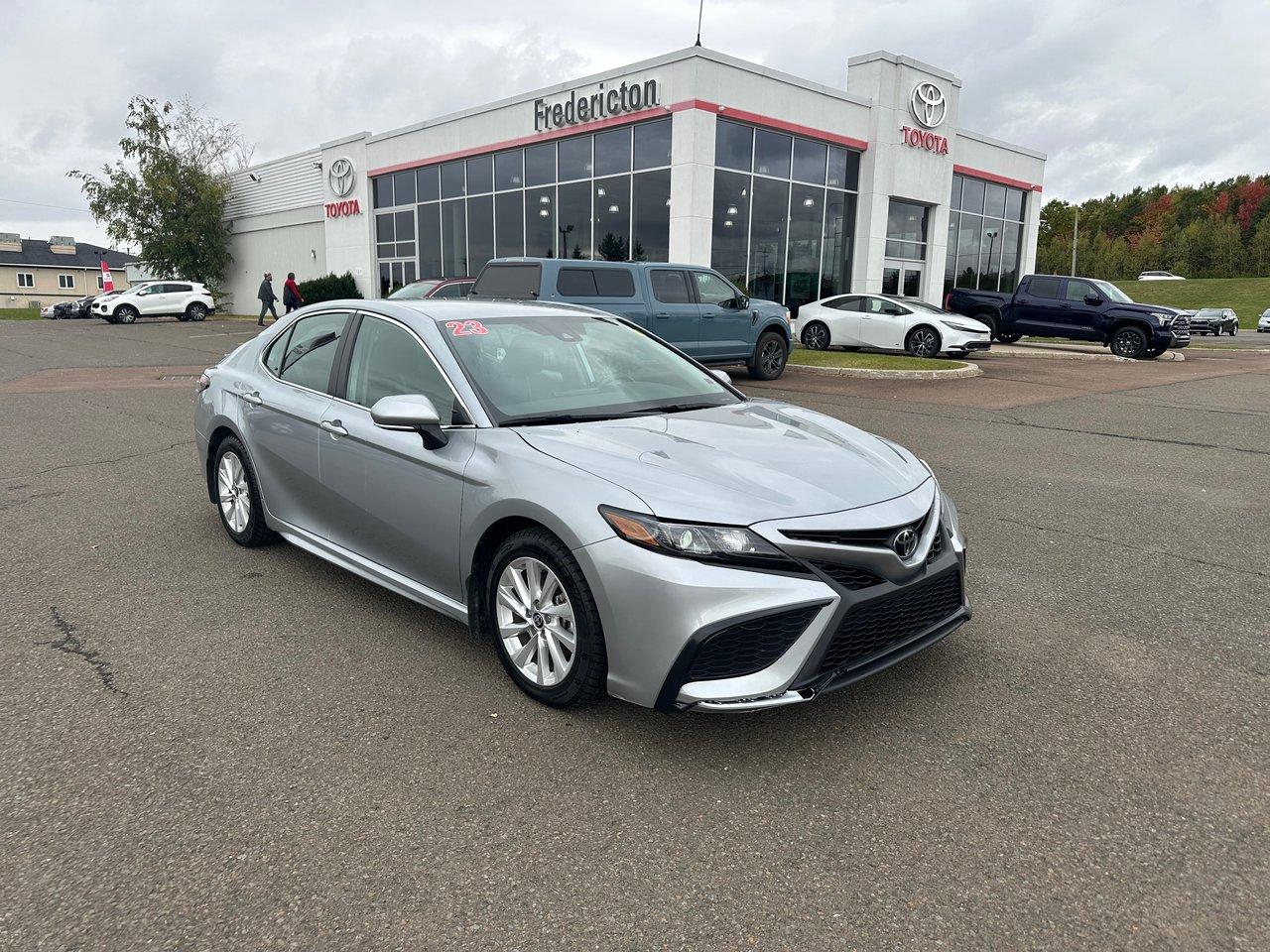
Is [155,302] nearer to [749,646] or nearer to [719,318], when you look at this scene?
[719,318]

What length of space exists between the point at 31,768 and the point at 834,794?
267 cm

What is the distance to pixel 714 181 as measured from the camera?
2341 cm

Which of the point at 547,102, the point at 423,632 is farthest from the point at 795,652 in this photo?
the point at 547,102

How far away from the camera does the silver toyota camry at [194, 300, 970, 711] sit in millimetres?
2963

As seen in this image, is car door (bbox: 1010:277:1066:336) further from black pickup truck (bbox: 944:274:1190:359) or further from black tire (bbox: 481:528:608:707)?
black tire (bbox: 481:528:608:707)

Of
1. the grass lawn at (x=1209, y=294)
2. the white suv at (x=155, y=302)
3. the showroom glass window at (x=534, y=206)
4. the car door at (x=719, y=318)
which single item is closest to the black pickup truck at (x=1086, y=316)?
the showroom glass window at (x=534, y=206)

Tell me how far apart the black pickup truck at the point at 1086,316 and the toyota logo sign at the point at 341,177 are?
23612 mm

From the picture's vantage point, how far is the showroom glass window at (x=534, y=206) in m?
24.3

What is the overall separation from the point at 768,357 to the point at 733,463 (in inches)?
509

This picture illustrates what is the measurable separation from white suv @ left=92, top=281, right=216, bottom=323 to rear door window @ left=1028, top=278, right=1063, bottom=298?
109 ft

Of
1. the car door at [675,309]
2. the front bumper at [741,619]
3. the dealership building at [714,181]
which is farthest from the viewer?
the dealership building at [714,181]

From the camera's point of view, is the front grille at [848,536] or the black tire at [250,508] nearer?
the front grille at [848,536]

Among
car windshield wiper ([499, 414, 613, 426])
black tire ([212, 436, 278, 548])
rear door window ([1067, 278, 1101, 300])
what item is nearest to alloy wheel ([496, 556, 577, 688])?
car windshield wiper ([499, 414, 613, 426])

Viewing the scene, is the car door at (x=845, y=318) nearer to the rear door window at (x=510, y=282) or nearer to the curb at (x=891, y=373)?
the curb at (x=891, y=373)
